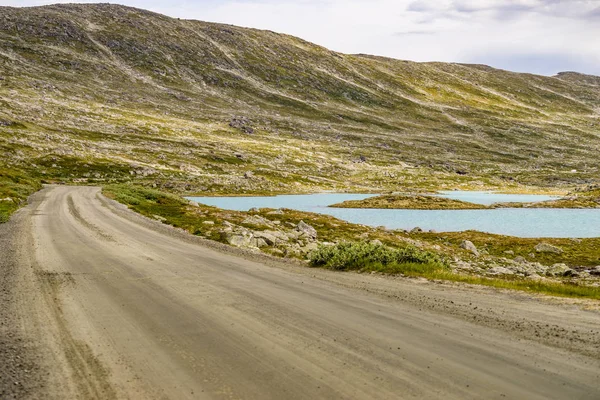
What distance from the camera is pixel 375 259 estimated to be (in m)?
22.3

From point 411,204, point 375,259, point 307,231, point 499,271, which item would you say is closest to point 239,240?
point 375,259

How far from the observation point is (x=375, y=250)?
23.3 metres

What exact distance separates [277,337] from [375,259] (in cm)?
1234

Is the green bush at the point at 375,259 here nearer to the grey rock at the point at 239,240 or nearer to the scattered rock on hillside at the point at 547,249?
the grey rock at the point at 239,240

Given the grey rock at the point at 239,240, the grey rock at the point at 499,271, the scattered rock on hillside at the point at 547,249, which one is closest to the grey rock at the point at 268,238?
the grey rock at the point at 239,240

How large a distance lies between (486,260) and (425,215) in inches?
1801

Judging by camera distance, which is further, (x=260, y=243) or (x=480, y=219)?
(x=480, y=219)

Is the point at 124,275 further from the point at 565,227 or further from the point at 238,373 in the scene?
the point at 565,227

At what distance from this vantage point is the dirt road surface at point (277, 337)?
827 centimetres

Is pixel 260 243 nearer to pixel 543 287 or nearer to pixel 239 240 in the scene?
pixel 239 240

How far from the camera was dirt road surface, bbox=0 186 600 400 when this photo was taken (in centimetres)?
827

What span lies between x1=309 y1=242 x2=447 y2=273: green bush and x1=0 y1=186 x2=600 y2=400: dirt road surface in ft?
5.87

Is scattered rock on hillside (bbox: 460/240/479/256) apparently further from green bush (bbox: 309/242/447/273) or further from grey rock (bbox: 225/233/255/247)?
grey rock (bbox: 225/233/255/247)

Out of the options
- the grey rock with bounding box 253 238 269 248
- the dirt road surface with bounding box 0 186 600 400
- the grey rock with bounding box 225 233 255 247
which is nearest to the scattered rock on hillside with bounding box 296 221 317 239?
the grey rock with bounding box 253 238 269 248
